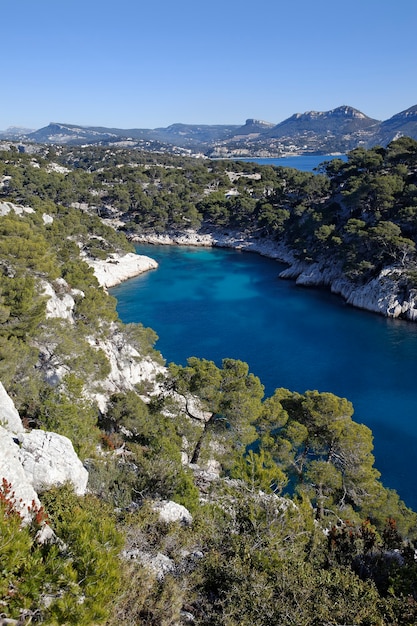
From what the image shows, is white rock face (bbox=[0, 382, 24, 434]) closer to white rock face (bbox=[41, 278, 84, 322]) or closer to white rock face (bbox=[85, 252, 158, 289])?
white rock face (bbox=[41, 278, 84, 322])

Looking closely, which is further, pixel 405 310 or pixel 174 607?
pixel 405 310

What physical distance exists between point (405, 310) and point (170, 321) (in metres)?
24.0

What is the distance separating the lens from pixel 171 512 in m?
10.6

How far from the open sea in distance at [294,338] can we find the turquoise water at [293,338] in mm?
83

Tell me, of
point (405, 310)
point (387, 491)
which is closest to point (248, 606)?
point (387, 491)

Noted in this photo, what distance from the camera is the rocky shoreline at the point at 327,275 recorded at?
1679 inches

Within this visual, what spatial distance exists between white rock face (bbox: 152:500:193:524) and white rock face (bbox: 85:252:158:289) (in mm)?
42392

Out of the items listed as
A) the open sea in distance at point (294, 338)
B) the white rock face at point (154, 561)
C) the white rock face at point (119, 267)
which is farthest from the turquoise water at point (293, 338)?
the white rock face at point (154, 561)

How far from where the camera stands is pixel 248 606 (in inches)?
283

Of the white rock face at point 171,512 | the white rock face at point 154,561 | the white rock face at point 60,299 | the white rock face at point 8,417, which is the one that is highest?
the white rock face at point 8,417

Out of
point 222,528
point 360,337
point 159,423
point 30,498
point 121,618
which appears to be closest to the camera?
point 121,618

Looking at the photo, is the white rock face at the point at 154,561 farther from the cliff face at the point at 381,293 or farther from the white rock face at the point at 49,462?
the cliff face at the point at 381,293

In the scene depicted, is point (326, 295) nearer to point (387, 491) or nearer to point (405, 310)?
point (405, 310)

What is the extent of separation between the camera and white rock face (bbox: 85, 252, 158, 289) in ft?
173
